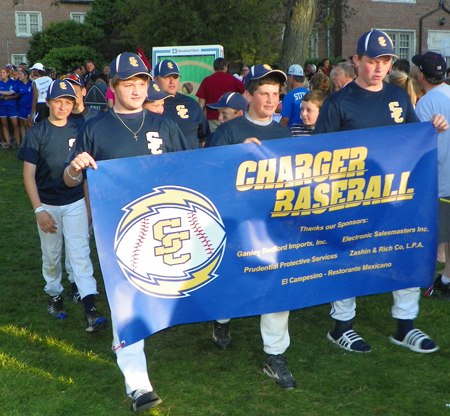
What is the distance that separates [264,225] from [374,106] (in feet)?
4.54

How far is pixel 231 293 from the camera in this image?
419cm

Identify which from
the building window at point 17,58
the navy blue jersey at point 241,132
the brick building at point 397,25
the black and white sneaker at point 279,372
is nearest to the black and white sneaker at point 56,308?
the black and white sneaker at point 279,372

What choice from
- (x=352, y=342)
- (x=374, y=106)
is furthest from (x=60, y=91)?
(x=352, y=342)

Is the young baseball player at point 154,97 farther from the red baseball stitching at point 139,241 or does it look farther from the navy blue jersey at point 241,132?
the red baseball stitching at point 139,241

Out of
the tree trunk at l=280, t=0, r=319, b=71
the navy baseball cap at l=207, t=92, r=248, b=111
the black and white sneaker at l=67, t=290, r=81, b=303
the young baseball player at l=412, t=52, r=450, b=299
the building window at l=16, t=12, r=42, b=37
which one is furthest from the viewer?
the building window at l=16, t=12, r=42, b=37

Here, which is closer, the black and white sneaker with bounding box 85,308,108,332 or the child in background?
the black and white sneaker with bounding box 85,308,108,332

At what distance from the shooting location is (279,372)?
4.41 m

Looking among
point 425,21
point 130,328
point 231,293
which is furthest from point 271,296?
point 425,21

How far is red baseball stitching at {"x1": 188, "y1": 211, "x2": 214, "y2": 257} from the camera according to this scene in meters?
4.05

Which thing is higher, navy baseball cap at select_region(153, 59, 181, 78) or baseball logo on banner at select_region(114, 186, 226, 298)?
navy baseball cap at select_region(153, 59, 181, 78)

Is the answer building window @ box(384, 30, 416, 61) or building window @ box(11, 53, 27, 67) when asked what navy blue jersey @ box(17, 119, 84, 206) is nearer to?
building window @ box(384, 30, 416, 61)

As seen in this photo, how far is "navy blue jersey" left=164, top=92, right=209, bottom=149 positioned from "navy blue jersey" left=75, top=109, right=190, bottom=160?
2894 millimetres

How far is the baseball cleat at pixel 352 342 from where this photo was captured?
4949mm

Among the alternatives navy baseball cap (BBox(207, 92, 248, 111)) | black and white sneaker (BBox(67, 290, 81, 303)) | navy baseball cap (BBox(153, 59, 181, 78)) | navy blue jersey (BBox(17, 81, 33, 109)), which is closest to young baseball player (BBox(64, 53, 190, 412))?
navy baseball cap (BBox(207, 92, 248, 111))
